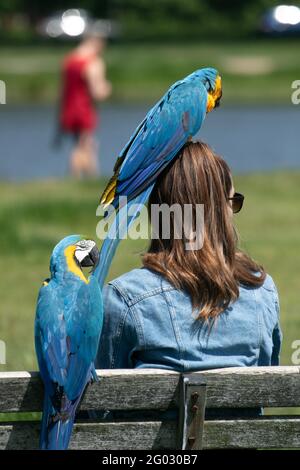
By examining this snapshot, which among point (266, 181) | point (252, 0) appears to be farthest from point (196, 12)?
point (266, 181)

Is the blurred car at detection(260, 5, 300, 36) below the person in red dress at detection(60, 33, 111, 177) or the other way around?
the other way around

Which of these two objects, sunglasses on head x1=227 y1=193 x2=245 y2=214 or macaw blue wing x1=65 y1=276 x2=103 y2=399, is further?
sunglasses on head x1=227 y1=193 x2=245 y2=214

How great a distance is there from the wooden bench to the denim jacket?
20 centimetres

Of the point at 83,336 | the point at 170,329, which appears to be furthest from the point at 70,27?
the point at 83,336

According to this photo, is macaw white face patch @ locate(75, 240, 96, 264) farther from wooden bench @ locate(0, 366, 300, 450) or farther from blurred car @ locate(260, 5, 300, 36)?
blurred car @ locate(260, 5, 300, 36)

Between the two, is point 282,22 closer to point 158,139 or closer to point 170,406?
point 158,139

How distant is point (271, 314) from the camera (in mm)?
3312

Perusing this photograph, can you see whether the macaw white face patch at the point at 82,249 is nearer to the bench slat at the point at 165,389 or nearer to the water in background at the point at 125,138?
the bench slat at the point at 165,389

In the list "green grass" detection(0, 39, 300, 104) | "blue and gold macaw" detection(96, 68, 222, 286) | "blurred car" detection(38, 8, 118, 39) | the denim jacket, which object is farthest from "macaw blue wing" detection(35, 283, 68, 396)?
"blurred car" detection(38, 8, 118, 39)

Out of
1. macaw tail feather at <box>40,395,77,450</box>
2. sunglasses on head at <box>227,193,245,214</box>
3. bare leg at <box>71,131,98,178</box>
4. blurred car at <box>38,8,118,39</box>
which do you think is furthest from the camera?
blurred car at <box>38,8,118,39</box>

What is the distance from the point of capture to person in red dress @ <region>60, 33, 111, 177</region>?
13.4 metres

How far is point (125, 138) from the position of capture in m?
19.7

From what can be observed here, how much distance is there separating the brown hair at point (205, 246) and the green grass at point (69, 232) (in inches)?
93.3

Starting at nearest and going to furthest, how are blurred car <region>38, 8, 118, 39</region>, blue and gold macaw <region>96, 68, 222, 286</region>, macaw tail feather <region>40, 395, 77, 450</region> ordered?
macaw tail feather <region>40, 395, 77, 450</region>
blue and gold macaw <region>96, 68, 222, 286</region>
blurred car <region>38, 8, 118, 39</region>
